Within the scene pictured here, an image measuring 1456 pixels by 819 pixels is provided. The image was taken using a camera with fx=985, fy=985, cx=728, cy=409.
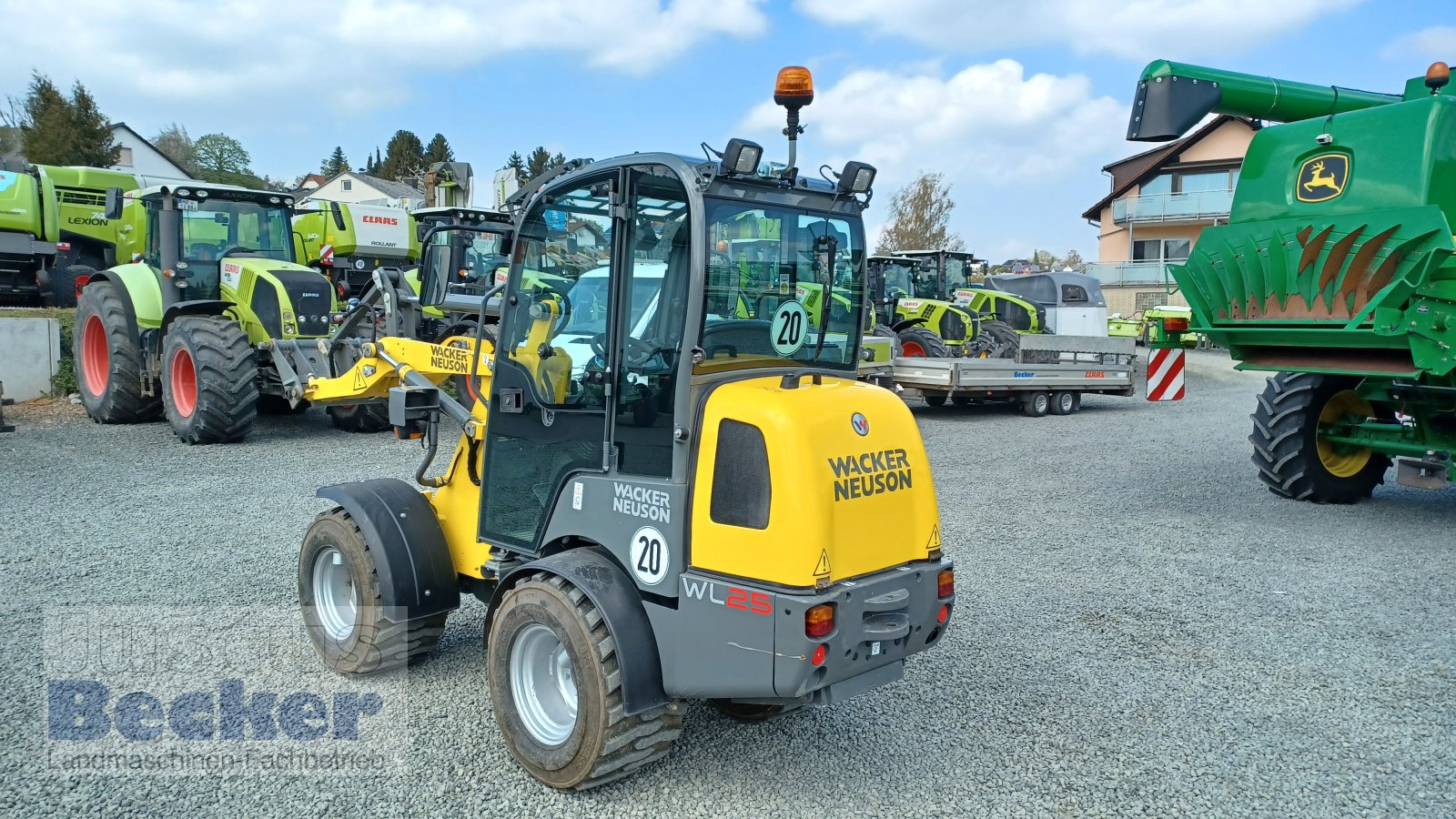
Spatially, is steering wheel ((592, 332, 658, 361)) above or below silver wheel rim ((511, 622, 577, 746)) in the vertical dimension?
above

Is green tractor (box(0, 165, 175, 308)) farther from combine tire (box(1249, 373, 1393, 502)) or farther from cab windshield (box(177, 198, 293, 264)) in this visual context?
combine tire (box(1249, 373, 1393, 502))

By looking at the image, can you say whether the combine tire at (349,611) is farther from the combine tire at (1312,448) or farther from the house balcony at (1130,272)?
the house balcony at (1130,272)

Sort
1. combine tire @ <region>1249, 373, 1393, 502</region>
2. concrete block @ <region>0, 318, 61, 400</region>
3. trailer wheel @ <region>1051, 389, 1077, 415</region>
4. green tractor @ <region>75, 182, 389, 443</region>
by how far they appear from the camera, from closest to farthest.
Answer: combine tire @ <region>1249, 373, 1393, 502</region>, green tractor @ <region>75, 182, 389, 443</region>, concrete block @ <region>0, 318, 61, 400</region>, trailer wheel @ <region>1051, 389, 1077, 415</region>

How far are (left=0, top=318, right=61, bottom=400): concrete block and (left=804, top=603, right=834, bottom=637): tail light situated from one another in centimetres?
1306

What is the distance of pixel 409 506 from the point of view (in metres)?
4.35

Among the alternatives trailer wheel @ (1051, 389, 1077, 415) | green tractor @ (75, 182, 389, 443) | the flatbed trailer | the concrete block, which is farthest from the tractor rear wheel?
trailer wheel @ (1051, 389, 1077, 415)

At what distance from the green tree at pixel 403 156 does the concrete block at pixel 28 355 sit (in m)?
62.4

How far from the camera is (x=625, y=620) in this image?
131 inches

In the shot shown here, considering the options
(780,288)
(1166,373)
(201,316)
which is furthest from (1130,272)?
(780,288)

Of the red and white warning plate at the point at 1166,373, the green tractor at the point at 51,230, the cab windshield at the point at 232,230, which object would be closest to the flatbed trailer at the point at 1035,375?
the red and white warning plate at the point at 1166,373

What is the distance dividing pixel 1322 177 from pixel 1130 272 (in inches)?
1407

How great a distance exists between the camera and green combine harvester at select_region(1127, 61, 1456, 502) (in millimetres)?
6766

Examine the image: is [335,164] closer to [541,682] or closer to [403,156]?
[403,156]

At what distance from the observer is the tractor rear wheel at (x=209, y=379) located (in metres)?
9.83
